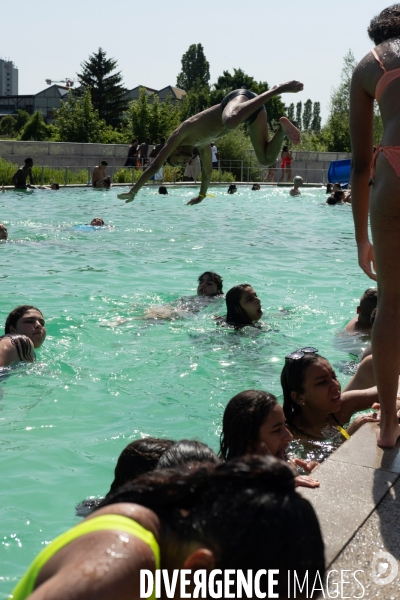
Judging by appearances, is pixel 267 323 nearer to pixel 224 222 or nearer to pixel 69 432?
pixel 69 432

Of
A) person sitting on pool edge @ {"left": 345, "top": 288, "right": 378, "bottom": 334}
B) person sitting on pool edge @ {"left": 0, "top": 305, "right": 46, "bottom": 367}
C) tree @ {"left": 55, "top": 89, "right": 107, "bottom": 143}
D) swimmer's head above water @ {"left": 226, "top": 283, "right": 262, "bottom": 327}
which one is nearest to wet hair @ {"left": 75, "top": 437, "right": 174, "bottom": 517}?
person sitting on pool edge @ {"left": 0, "top": 305, "right": 46, "bottom": 367}

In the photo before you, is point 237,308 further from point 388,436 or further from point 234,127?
point 388,436

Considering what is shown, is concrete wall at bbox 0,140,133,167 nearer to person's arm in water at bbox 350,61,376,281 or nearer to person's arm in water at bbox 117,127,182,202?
person's arm in water at bbox 117,127,182,202

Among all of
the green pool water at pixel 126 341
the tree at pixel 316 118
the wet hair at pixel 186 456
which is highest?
the tree at pixel 316 118

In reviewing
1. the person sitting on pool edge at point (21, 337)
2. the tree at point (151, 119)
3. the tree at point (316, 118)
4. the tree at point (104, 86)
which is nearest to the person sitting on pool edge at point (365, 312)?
the person sitting on pool edge at point (21, 337)

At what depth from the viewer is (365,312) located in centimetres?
805

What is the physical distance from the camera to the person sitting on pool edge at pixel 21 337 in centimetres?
690

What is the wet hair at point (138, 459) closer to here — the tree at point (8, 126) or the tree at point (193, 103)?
the tree at point (193, 103)

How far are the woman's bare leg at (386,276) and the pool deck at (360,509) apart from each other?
27 centimetres

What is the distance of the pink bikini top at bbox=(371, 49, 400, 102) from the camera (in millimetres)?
3387

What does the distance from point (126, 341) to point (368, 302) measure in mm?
2668

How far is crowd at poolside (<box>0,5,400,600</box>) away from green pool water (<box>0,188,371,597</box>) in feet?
1.39

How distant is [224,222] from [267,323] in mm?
12090

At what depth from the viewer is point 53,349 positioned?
26.5 feet
